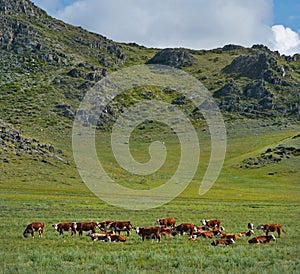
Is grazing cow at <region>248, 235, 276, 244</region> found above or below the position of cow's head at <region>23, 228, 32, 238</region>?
above

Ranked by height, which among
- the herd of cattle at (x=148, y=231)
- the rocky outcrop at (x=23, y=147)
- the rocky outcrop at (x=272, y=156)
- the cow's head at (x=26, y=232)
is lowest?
the cow's head at (x=26, y=232)

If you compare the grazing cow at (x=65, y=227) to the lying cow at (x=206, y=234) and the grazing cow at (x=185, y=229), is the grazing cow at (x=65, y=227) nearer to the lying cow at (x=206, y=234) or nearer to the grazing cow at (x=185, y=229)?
the grazing cow at (x=185, y=229)

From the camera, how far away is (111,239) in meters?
21.2

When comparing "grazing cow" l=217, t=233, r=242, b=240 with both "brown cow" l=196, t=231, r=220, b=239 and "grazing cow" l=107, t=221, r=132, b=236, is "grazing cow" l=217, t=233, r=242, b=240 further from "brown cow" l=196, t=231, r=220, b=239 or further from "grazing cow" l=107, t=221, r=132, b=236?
"grazing cow" l=107, t=221, r=132, b=236

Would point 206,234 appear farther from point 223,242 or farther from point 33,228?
point 33,228

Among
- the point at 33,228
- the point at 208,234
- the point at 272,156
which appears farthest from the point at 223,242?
the point at 272,156

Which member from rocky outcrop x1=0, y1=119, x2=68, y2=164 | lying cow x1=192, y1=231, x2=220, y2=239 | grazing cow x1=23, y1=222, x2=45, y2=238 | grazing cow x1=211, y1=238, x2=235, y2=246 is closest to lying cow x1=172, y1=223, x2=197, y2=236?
lying cow x1=192, y1=231, x2=220, y2=239

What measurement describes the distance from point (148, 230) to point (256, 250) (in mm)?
5971

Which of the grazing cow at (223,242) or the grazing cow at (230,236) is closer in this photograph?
the grazing cow at (223,242)

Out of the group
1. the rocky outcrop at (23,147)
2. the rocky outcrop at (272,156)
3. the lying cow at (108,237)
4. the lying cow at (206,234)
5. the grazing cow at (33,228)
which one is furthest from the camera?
the rocky outcrop at (272,156)

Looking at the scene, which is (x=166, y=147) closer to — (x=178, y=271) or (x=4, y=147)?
(x=4, y=147)

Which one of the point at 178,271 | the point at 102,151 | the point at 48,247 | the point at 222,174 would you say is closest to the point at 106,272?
Result: the point at 178,271

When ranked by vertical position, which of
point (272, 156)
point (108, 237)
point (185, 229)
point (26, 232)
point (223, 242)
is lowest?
point (26, 232)

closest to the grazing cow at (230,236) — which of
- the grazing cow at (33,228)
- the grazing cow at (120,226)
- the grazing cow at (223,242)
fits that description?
the grazing cow at (223,242)
